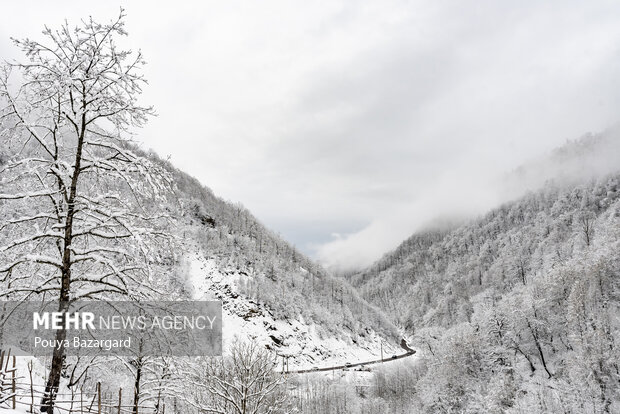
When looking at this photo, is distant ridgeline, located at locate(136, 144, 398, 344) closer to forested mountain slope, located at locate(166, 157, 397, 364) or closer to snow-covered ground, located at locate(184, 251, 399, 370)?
forested mountain slope, located at locate(166, 157, 397, 364)

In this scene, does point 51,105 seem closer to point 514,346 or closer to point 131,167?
point 131,167

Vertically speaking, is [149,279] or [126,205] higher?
[126,205]

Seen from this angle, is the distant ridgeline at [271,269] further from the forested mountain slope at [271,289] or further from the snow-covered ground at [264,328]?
the snow-covered ground at [264,328]

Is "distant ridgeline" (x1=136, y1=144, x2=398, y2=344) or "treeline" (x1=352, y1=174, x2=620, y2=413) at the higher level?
"distant ridgeline" (x1=136, y1=144, x2=398, y2=344)

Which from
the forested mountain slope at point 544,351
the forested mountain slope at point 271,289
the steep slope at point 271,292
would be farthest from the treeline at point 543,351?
the forested mountain slope at point 271,289

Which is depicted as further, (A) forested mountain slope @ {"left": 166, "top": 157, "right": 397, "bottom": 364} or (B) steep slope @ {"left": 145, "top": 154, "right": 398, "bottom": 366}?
(A) forested mountain slope @ {"left": 166, "top": 157, "right": 397, "bottom": 364}

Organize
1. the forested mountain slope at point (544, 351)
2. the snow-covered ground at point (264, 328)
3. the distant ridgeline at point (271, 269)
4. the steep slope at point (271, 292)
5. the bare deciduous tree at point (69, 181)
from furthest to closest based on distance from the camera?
the distant ridgeline at point (271, 269)
the steep slope at point (271, 292)
the snow-covered ground at point (264, 328)
the forested mountain slope at point (544, 351)
the bare deciduous tree at point (69, 181)

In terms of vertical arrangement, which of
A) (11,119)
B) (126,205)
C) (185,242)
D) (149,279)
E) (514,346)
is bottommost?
(514,346)

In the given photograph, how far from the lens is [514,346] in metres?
62.6

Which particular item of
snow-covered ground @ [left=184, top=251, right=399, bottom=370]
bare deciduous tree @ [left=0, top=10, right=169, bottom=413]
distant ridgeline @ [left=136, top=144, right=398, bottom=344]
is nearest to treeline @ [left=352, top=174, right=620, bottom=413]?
snow-covered ground @ [left=184, top=251, right=399, bottom=370]

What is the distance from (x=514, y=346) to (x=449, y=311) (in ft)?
366

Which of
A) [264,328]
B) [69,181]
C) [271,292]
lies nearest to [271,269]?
[271,292]

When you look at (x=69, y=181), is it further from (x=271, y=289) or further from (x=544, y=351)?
(x=271, y=289)

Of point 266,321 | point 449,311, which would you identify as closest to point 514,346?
point 266,321
